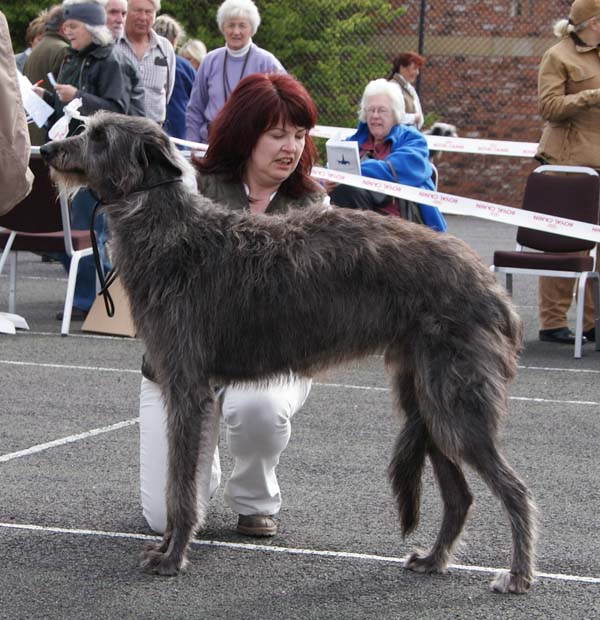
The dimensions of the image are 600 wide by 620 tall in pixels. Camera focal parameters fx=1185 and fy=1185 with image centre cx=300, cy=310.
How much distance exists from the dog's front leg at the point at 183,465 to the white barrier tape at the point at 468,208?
14.7ft

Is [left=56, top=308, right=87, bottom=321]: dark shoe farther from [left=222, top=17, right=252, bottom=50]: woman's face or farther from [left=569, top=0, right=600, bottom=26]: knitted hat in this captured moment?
[left=569, top=0, right=600, bottom=26]: knitted hat

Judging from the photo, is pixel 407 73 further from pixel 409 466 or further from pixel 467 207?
pixel 409 466

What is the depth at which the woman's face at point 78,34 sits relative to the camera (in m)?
9.44

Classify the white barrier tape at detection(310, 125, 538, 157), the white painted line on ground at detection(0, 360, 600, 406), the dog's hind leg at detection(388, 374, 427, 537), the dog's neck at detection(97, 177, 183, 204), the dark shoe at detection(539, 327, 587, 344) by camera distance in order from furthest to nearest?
the white barrier tape at detection(310, 125, 538, 157), the dark shoe at detection(539, 327, 587, 344), the white painted line on ground at detection(0, 360, 600, 406), the dog's hind leg at detection(388, 374, 427, 537), the dog's neck at detection(97, 177, 183, 204)

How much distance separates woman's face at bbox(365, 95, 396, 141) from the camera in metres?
8.89

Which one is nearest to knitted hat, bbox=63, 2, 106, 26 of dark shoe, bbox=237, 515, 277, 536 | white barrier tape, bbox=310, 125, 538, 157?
white barrier tape, bbox=310, 125, 538, 157

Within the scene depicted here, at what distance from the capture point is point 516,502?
4129 mm

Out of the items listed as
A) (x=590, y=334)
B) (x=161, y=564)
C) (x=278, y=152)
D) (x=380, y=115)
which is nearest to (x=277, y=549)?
(x=161, y=564)

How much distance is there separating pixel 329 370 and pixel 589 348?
224 inches

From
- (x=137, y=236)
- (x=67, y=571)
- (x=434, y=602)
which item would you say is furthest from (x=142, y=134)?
(x=434, y=602)

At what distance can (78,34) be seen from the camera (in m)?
9.48

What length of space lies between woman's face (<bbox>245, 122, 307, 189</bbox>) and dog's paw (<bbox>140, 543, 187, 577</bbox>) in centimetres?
162

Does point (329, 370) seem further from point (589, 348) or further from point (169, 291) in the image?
point (589, 348)

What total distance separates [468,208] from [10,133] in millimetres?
6602
